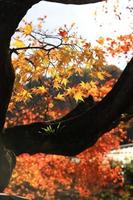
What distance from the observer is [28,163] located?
25625 mm

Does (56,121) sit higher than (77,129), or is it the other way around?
(56,121)

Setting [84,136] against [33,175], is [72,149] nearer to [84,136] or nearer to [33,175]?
[84,136]

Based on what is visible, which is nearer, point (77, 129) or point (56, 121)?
point (77, 129)

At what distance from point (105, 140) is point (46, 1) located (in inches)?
699

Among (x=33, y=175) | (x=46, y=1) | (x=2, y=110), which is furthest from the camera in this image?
(x=33, y=175)

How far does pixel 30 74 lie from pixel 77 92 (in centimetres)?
126

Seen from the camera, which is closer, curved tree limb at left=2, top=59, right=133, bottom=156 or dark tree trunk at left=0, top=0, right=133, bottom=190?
dark tree trunk at left=0, top=0, right=133, bottom=190

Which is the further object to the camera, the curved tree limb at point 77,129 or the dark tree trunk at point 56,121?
the curved tree limb at point 77,129

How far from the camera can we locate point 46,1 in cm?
877

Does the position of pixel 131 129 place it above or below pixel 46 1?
above

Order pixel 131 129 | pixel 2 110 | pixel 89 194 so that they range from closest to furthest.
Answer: pixel 2 110, pixel 89 194, pixel 131 129

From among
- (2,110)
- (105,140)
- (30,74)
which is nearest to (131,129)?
(105,140)

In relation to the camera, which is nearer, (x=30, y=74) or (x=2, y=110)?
(x=2, y=110)

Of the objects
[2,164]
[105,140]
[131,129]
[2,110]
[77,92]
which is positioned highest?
[131,129]
